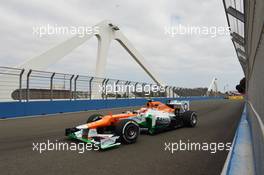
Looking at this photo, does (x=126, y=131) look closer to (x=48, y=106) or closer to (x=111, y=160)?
(x=111, y=160)

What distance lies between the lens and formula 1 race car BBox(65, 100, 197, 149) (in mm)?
4969

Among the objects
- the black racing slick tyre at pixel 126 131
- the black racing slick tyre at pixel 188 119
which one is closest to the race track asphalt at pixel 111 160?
the black racing slick tyre at pixel 126 131

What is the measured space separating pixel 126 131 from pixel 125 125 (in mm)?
161

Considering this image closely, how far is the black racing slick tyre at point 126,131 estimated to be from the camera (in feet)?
16.8

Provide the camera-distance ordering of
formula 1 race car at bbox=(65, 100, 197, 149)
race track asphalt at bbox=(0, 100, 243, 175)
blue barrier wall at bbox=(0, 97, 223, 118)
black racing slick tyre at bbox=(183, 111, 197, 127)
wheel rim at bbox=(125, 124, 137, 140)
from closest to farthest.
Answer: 1. race track asphalt at bbox=(0, 100, 243, 175)
2. formula 1 race car at bbox=(65, 100, 197, 149)
3. wheel rim at bbox=(125, 124, 137, 140)
4. black racing slick tyre at bbox=(183, 111, 197, 127)
5. blue barrier wall at bbox=(0, 97, 223, 118)

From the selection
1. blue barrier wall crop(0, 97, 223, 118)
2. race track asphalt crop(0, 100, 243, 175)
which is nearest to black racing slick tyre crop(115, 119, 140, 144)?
race track asphalt crop(0, 100, 243, 175)

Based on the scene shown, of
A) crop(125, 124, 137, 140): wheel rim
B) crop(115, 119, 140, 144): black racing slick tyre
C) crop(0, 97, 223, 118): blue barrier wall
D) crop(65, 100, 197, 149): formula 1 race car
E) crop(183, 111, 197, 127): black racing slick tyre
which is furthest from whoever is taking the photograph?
crop(0, 97, 223, 118): blue barrier wall

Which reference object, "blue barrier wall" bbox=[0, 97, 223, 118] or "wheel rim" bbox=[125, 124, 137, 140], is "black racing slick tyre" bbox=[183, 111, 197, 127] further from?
"blue barrier wall" bbox=[0, 97, 223, 118]

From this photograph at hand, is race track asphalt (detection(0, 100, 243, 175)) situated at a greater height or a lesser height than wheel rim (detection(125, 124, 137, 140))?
lesser

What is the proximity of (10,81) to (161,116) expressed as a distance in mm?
8246

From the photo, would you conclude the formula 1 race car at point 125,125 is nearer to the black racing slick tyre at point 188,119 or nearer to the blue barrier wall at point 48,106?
the black racing slick tyre at point 188,119

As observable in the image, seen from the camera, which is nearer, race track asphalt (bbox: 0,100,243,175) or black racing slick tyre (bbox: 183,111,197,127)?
race track asphalt (bbox: 0,100,243,175)

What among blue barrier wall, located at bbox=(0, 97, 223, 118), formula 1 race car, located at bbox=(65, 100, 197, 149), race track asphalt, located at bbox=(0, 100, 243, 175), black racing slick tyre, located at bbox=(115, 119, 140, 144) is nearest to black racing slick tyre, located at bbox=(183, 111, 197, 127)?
formula 1 race car, located at bbox=(65, 100, 197, 149)

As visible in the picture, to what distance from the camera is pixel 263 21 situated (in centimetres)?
197
